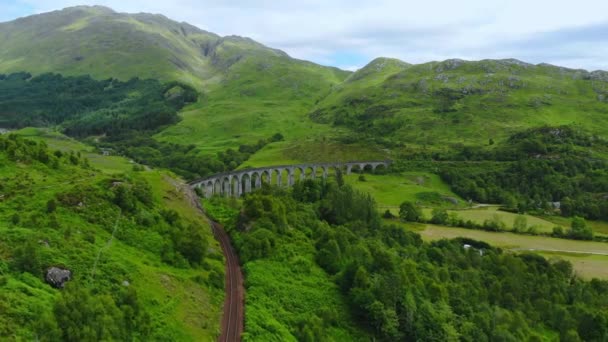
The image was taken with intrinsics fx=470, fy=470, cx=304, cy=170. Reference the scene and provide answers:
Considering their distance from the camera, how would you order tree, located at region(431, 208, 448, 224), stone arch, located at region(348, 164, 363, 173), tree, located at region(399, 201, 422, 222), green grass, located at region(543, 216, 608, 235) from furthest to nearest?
stone arch, located at region(348, 164, 363, 173) < green grass, located at region(543, 216, 608, 235) < tree, located at region(431, 208, 448, 224) < tree, located at region(399, 201, 422, 222)

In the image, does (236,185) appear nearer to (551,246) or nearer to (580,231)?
(551,246)

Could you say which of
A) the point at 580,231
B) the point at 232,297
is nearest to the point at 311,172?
the point at 580,231

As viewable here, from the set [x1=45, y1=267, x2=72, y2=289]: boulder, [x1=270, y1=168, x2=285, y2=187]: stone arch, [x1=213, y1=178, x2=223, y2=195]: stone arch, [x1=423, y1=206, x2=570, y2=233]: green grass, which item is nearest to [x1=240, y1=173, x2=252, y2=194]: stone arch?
[x1=270, y1=168, x2=285, y2=187]: stone arch

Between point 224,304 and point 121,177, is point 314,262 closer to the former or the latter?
point 224,304

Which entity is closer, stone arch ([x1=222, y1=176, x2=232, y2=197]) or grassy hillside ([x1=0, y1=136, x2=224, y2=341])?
grassy hillside ([x1=0, y1=136, x2=224, y2=341])

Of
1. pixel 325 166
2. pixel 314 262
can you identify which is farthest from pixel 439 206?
pixel 314 262

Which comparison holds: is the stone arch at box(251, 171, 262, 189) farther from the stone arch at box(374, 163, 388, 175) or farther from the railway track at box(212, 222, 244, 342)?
the railway track at box(212, 222, 244, 342)
